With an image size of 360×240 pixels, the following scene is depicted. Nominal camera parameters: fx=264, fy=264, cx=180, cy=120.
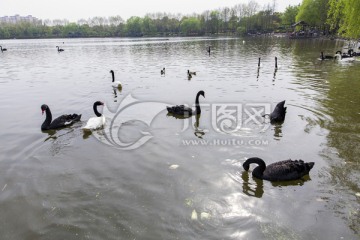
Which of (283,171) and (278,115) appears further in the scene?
(278,115)

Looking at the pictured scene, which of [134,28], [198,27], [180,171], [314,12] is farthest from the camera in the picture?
[134,28]

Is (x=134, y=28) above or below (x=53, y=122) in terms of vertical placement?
above

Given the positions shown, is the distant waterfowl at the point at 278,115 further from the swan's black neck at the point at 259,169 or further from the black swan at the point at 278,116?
the swan's black neck at the point at 259,169

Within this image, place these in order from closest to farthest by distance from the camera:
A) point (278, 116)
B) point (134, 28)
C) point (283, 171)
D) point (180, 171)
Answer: point (283, 171) → point (180, 171) → point (278, 116) → point (134, 28)

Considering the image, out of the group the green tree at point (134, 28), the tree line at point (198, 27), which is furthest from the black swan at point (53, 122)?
the green tree at point (134, 28)

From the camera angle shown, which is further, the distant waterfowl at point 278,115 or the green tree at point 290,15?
the green tree at point 290,15

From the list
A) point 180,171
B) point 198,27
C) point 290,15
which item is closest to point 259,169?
point 180,171

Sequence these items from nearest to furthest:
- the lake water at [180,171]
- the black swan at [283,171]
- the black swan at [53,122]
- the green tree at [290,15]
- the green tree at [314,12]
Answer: the lake water at [180,171], the black swan at [283,171], the black swan at [53,122], the green tree at [314,12], the green tree at [290,15]

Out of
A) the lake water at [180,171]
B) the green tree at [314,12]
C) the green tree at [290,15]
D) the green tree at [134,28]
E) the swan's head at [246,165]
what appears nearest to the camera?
the lake water at [180,171]

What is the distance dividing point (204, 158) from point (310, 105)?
768cm

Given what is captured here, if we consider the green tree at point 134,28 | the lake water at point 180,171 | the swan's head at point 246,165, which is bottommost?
the lake water at point 180,171

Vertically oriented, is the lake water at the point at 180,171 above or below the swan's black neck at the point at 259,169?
below

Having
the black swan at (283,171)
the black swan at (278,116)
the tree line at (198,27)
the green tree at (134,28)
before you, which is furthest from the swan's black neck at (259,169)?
the green tree at (134,28)

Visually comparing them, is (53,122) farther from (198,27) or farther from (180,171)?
(198,27)
